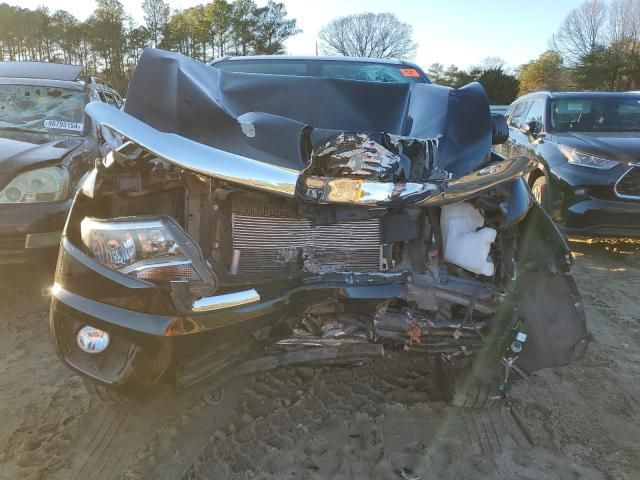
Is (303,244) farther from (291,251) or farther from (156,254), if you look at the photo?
(156,254)

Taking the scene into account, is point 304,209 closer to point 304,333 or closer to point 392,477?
point 304,333

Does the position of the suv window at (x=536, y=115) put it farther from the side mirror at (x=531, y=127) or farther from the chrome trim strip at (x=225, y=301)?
the chrome trim strip at (x=225, y=301)

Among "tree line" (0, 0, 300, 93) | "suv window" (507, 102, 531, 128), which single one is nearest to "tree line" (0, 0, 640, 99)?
"tree line" (0, 0, 300, 93)

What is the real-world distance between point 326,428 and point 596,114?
634 cm

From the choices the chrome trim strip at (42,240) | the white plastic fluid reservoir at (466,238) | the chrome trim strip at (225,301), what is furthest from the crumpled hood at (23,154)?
the white plastic fluid reservoir at (466,238)

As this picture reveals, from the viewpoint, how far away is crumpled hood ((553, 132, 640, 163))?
18.9ft

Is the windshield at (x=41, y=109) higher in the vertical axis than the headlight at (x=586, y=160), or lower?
higher

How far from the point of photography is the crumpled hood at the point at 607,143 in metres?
5.77

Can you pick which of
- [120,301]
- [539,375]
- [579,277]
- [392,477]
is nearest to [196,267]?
[120,301]

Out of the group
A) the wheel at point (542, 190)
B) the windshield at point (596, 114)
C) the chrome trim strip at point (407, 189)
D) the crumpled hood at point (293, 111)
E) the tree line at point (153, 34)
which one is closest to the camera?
the chrome trim strip at point (407, 189)

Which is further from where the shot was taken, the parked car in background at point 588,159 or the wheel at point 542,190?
the wheel at point 542,190

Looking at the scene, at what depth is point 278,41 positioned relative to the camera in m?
57.4

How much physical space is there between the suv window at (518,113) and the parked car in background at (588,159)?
24.4 inches

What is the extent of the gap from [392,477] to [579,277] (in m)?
3.78
